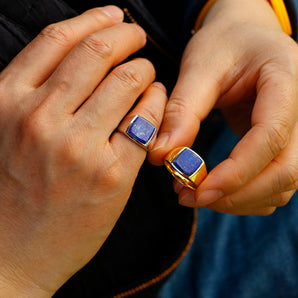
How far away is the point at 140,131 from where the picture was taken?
0.77 m

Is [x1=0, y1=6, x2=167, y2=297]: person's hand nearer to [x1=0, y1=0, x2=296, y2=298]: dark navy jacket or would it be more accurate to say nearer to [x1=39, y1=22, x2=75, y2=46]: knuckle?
[x1=39, y1=22, x2=75, y2=46]: knuckle

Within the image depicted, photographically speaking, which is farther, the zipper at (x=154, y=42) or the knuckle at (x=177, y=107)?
the zipper at (x=154, y=42)

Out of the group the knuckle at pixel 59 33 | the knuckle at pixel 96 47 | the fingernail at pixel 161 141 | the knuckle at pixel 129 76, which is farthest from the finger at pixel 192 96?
the knuckle at pixel 59 33

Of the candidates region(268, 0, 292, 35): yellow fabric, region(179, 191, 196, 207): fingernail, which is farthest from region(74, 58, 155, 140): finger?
region(268, 0, 292, 35): yellow fabric

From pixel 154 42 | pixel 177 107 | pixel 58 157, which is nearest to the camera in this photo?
pixel 58 157

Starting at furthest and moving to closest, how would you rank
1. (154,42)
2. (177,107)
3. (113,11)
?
1. (154,42)
2. (113,11)
3. (177,107)

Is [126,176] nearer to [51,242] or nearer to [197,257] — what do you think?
[51,242]

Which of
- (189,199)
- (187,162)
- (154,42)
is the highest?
(154,42)

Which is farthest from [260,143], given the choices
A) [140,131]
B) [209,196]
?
[140,131]

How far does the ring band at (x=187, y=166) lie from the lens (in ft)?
2.42

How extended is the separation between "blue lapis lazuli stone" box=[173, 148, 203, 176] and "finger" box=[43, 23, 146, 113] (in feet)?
0.89

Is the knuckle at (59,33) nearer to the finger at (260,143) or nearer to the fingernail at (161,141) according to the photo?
the fingernail at (161,141)

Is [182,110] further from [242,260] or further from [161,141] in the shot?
[242,260]

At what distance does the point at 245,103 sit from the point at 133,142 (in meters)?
0.44
